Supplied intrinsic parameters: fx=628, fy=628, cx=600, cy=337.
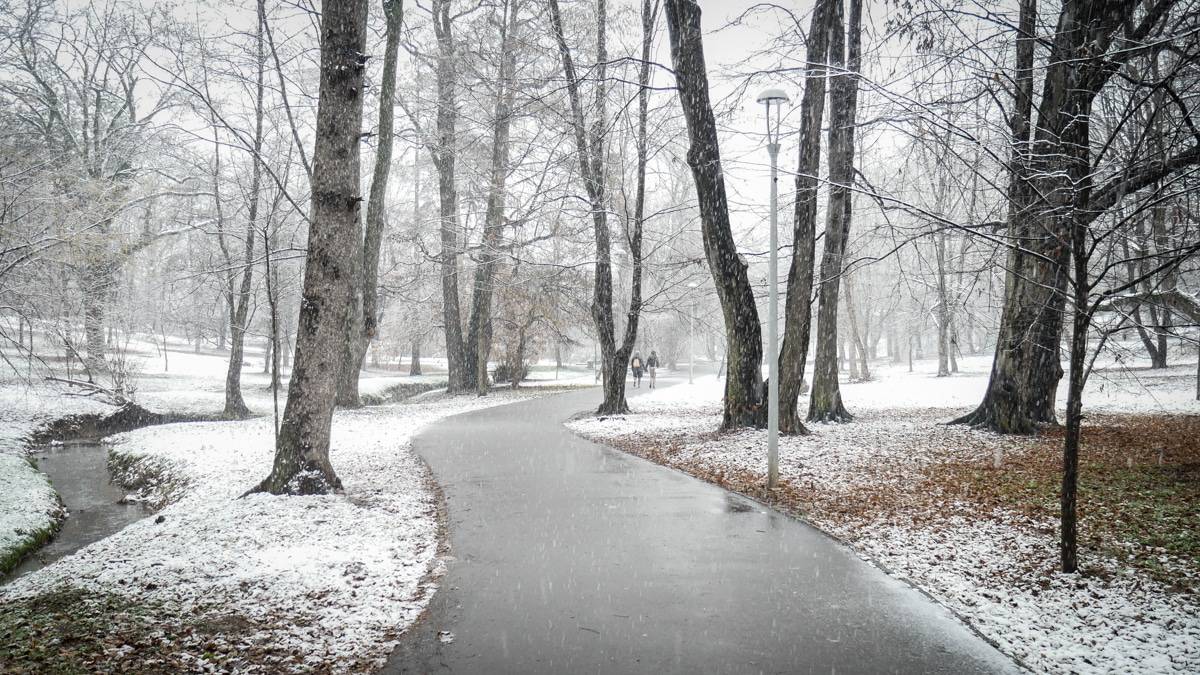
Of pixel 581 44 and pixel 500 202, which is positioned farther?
pixel 500 202

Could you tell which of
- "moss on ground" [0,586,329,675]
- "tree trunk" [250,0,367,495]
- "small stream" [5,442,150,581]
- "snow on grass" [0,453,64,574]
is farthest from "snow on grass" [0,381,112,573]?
"moss on ground" [0,586,329,675]

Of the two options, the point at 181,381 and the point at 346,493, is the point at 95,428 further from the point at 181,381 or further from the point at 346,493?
the point at 346,493

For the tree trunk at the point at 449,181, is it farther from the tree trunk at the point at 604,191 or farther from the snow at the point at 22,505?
the snow at the point at 22,505

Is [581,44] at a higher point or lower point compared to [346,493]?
higher

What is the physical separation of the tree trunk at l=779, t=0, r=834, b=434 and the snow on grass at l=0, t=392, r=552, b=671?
7027 millimetres

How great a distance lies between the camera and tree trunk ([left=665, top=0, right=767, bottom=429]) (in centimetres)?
1250

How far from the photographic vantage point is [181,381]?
29.8 meters

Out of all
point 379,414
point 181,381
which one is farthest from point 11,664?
point 181,381

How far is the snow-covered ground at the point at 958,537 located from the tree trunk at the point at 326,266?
554 cm

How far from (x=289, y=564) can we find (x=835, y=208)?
12.0 m

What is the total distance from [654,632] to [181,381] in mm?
32546

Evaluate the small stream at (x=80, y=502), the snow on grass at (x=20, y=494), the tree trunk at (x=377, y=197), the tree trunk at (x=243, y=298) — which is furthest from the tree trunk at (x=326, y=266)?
the tree trunk at (x=243, y=298)

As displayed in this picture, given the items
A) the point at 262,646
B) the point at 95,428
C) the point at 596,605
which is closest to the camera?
the point at 262,646

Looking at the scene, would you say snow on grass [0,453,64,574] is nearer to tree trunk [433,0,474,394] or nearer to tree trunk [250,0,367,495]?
tree trunk [250,0,367,495]
